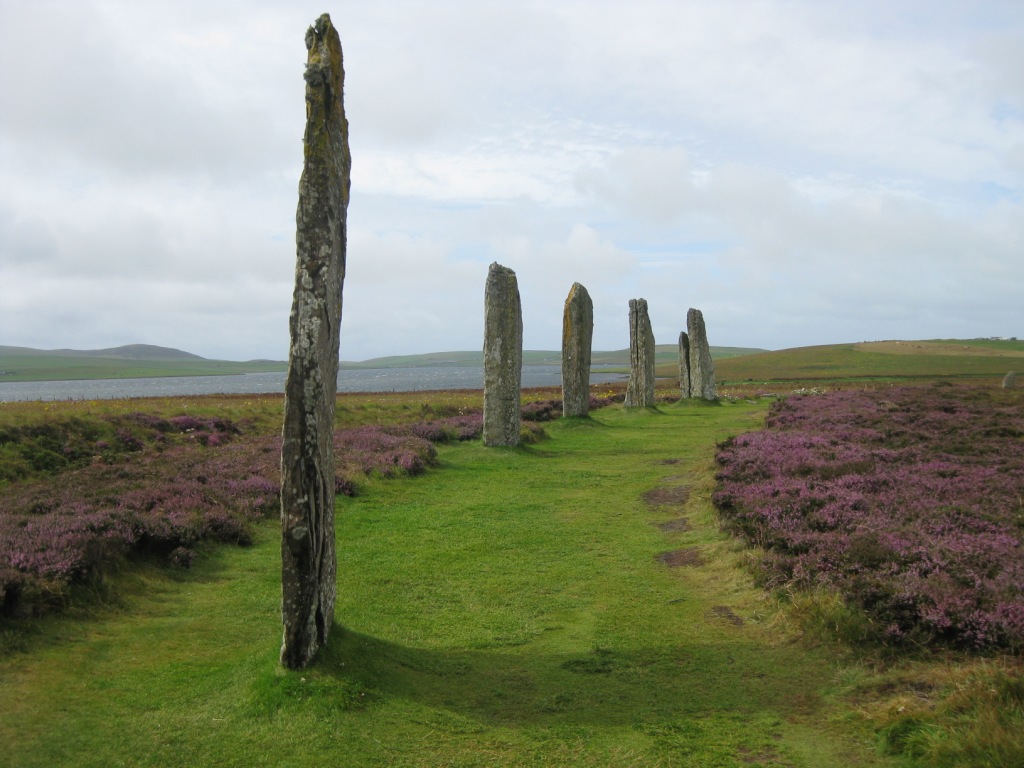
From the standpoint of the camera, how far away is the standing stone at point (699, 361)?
38281 mm

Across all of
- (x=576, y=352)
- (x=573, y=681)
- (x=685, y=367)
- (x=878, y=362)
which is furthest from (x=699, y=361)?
(x=878, y=362)

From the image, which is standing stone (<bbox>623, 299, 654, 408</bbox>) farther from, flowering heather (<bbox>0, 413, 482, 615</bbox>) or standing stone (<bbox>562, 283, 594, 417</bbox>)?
flowering heather (<bbox>0, 413, 482, 615</bbox>)

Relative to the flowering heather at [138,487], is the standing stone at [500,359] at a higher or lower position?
higher

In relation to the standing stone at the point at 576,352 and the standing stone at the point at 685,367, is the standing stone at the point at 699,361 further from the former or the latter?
the standing stone at the point at 576,352

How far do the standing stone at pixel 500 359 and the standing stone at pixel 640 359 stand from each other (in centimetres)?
1359

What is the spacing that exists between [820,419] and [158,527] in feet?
57.9

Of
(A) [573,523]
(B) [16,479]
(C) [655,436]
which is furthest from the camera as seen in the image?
(C) [655,436]

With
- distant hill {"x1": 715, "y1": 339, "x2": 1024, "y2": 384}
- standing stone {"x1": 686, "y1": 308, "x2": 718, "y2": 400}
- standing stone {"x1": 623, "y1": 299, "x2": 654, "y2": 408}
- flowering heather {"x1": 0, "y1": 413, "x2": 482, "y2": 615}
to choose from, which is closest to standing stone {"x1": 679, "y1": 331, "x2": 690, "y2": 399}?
standing stone {"x1": 686, "y1": 308, "x2": 718, "y2": 400}

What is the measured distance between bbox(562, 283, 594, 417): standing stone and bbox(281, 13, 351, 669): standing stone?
2091 cm

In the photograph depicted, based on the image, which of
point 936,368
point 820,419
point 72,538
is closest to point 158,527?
point 72,538

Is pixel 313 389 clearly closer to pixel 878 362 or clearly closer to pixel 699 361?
pixel 699 361

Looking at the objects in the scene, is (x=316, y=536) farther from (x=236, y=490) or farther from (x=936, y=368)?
(x=936, y=368)

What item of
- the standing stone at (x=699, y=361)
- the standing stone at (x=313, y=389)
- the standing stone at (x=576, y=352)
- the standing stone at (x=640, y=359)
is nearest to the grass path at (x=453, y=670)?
the standing stone at (x=313, y=389)

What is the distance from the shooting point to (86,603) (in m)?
8.16
